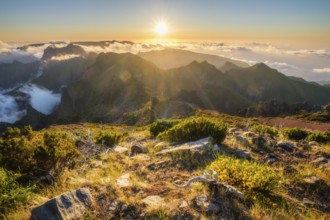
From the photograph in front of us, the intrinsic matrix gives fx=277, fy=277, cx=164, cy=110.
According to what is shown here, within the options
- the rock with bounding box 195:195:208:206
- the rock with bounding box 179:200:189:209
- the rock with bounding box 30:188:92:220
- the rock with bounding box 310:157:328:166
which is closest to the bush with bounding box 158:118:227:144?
the rock with bounding box 310:157:328:166

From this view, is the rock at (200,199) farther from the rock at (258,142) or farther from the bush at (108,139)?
the bush at (108,139)

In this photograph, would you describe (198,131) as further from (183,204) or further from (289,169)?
(183,204)

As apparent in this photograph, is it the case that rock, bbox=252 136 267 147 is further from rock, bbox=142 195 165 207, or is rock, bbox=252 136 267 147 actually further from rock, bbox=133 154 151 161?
rock, bbox=142 195 165 207

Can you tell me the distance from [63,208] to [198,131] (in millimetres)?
6296

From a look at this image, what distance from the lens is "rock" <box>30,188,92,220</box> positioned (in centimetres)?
446

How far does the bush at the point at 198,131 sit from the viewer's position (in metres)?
9.71

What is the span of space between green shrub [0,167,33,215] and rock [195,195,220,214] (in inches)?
126

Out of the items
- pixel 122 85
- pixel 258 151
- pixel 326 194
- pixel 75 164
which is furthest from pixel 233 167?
pixel 122 85

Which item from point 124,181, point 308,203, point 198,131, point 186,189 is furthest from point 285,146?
point 124,181

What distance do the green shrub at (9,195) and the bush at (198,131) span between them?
19.5ft

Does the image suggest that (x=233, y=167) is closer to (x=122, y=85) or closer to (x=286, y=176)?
(x=286, y=176)

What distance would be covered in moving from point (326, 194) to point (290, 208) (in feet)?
5.12

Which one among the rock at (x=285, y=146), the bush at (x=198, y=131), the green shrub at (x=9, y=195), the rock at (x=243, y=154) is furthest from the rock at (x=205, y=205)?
the rock at (x=285, y=146)

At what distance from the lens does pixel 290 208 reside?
17.1 ft
